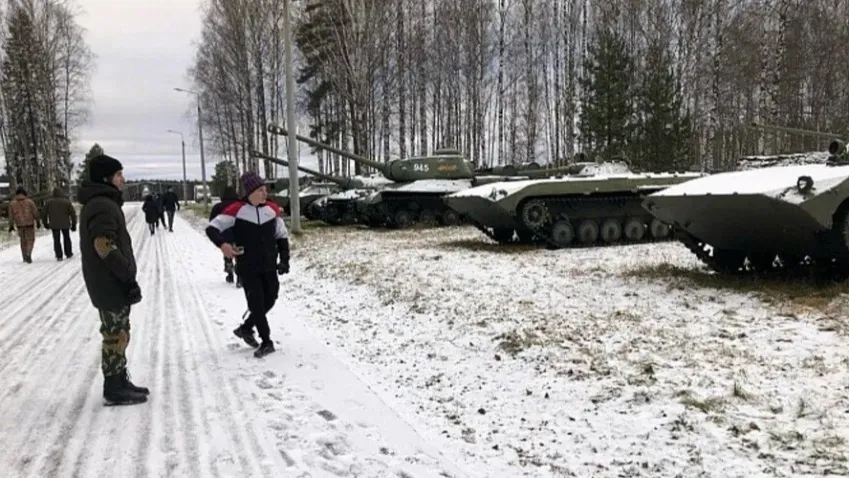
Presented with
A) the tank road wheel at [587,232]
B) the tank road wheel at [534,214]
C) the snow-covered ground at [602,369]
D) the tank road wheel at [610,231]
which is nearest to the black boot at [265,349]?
the snow-covered ground at [602,369]

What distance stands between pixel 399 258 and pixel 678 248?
5.01 metres

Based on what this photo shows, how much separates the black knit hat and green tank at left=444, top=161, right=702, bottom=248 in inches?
343

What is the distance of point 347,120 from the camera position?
30.9 m

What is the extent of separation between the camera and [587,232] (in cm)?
1358

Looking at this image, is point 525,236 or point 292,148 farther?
point 292,148

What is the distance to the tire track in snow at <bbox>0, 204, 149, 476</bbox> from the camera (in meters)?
3.91

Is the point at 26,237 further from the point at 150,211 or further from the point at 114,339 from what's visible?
the point at 114,339

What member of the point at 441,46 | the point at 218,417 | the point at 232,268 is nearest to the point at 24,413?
the point at 218,417

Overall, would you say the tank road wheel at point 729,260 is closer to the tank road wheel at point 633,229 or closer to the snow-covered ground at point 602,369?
the snow-covered ground at point 602,369

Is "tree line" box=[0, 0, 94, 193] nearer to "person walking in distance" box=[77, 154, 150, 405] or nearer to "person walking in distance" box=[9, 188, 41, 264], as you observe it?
"person walking in distance" box=[9, 188, 41, 264]

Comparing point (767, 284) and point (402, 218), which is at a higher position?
point (402, 218)

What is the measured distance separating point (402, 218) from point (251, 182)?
14211 millimetres

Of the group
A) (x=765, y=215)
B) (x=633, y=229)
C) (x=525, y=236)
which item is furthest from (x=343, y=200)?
(x=765, y=215)

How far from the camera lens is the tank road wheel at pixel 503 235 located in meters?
14.7
